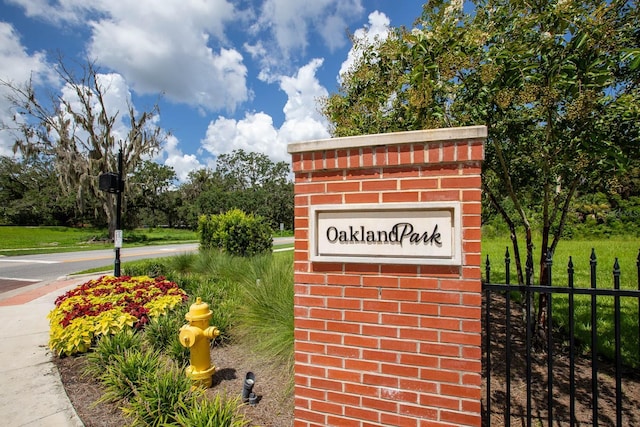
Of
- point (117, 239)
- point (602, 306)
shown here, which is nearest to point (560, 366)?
point (602, 306)

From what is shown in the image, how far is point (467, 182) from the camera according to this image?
6.88ft

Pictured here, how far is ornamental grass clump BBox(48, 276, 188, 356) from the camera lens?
4.29m

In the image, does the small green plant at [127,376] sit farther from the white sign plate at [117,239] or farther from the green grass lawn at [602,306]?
the white sign plate at [117,239]

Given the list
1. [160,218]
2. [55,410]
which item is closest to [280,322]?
[55,410]

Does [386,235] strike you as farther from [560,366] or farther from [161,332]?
[161,332]

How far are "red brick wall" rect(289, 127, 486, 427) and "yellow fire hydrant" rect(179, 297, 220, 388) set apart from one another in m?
1.43

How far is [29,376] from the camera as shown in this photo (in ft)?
12.6

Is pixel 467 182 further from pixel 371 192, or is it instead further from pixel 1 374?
pixel 1 374

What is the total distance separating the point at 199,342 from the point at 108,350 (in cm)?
118

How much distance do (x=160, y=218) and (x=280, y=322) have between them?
49792 mm

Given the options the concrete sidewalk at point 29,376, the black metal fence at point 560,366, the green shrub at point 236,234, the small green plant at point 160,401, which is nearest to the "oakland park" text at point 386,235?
the black metal fence at point 560,366

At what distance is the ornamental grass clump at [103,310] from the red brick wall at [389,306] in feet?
10.3

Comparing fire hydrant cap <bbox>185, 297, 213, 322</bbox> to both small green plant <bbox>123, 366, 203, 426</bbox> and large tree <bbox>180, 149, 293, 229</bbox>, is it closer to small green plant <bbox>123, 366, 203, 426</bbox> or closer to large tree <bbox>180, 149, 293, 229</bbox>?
small green plant <bbox>123, 366, 203, 426</bbox>

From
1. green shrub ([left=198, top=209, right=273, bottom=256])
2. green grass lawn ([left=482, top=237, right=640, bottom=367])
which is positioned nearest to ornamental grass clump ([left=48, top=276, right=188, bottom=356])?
green shrub ([left=198, top=209, right=273, bottom=256])
